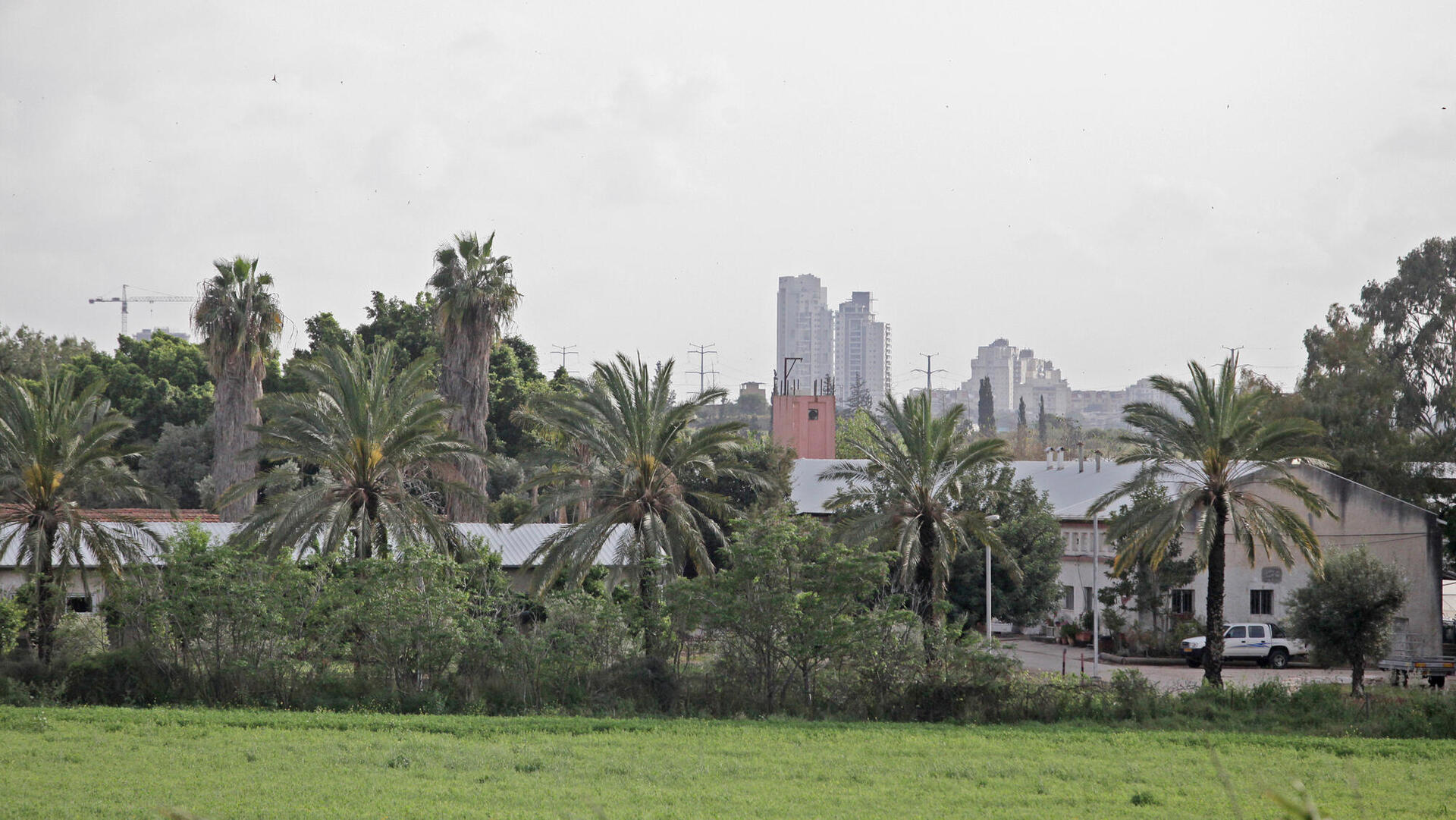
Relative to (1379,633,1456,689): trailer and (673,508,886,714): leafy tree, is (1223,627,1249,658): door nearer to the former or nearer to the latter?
(1379,633,1456,689): trailer

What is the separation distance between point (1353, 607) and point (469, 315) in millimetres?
26933

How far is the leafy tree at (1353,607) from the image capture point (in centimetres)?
3038

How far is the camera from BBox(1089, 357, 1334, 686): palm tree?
2631cm

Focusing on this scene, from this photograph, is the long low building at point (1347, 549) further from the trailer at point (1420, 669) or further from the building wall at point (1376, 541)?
the trailer at point (1420, 669)

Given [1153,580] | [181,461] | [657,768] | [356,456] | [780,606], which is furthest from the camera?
[181,461]

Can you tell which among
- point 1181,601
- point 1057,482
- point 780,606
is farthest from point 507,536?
point 1057,482

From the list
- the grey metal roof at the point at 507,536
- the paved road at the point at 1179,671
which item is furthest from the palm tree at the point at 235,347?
the paved road at the point at 1179,671

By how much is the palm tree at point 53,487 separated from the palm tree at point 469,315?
1388cm

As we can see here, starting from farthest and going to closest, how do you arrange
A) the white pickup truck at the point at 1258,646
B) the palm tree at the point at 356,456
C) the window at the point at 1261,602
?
the window at the point at 1261,602, the white pickup truck at the point at 1258,646, the palm tree at the point at 356,456

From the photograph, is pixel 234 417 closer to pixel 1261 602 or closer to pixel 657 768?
pixel 657 768

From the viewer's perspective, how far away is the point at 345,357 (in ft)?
83.5

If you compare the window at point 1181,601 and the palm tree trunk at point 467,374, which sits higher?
the palm tree trunk at point 467,374

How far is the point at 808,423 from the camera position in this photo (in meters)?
73.7

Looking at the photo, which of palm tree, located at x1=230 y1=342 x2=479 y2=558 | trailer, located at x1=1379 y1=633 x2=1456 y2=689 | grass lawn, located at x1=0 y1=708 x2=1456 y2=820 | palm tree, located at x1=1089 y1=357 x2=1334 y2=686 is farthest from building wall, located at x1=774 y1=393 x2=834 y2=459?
grass lawn, located at x1=0 y1=708 x2=1456 y2=820
